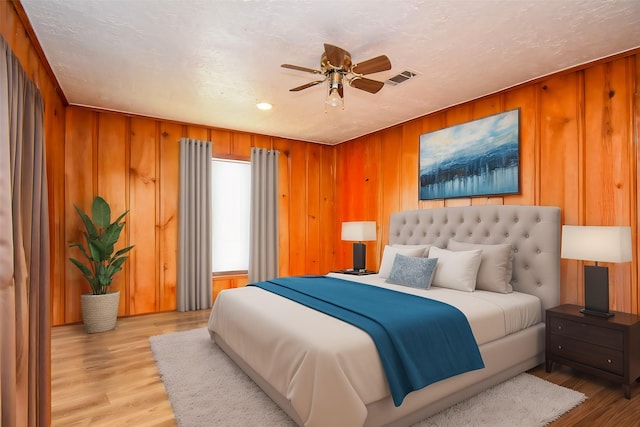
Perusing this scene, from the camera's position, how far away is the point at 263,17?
2.29m

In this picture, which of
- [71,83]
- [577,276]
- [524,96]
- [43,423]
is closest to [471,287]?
[577,276]

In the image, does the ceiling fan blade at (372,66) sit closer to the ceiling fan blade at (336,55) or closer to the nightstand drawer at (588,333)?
the ceiling fan blade at (336,55)

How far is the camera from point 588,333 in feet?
8.44

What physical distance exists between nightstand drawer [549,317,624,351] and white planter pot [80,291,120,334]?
4.42 m

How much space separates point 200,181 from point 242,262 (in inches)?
54.7

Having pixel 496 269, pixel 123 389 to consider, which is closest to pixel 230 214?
pixel 123 389

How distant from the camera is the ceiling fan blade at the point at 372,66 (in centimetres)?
236

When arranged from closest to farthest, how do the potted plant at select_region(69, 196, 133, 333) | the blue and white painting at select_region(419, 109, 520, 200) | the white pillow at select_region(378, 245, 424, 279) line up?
the blue and white painting at select_region(419, 109, 520, 200) < the white pillow at select_region(378, 245, 424, 279) < the potted plant at select_region(69, 196, 133, 333)

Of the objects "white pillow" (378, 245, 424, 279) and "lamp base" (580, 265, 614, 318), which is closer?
"lamp base" (580, 265, 614, 318)

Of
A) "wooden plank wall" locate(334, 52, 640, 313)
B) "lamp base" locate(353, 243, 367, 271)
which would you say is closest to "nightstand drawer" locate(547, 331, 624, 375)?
"wooden plank wall" locate(334, 52, 640, 313)

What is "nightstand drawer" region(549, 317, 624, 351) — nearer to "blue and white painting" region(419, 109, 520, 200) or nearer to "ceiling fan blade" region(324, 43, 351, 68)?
"blue and white painting" region(419, 109, 520, 200)

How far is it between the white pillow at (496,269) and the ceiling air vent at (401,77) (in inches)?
70.9

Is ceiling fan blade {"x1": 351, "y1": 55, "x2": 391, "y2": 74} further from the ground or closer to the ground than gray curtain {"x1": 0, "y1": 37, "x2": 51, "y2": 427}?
further from the ground

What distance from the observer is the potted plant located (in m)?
3.84
